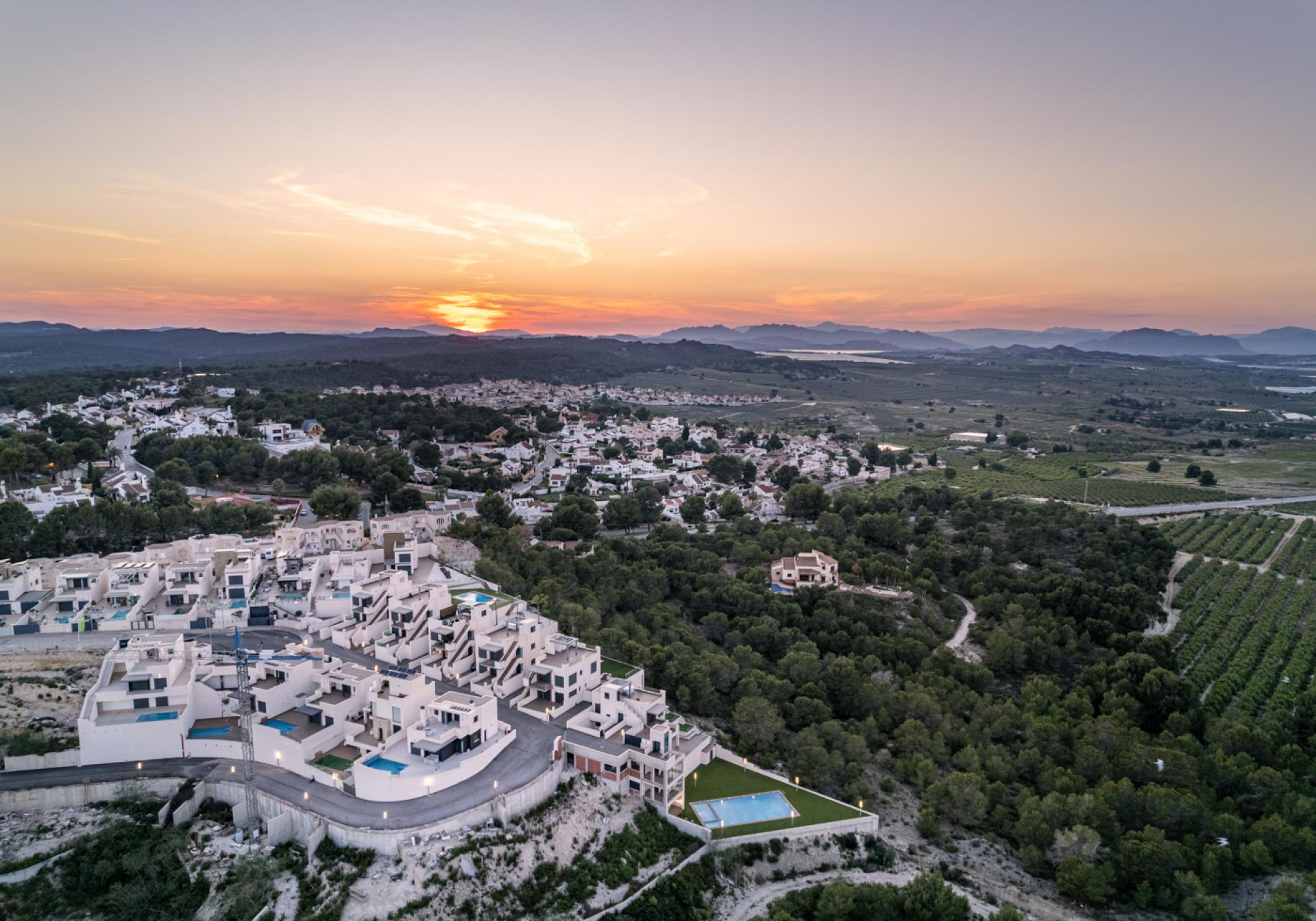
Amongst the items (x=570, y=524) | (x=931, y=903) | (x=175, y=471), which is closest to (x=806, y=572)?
(x=570, y=524)

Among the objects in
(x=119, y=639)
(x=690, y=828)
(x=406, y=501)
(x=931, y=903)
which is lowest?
(x=931, y=903)

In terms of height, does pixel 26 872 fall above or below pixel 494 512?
below

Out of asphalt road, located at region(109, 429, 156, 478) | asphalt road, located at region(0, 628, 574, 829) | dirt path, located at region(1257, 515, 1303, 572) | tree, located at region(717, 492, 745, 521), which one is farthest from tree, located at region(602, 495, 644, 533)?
dirt path, located at region(1257, 515, 1303, 572)

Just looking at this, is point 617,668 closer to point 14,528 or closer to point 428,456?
point 14,528

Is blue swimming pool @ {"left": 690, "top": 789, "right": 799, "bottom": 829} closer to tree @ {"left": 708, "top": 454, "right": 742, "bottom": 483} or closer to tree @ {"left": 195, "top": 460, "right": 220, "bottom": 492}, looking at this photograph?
tree @ {"left": 195, "top": 460, "right": 220, "bottom": 492}

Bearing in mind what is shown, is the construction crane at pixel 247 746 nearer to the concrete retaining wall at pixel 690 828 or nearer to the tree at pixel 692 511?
the concrete retaining wall at pixel 690 828

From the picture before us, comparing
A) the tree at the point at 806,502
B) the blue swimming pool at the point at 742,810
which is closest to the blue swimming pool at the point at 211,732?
the blue swimming pool at the point at 742,810
